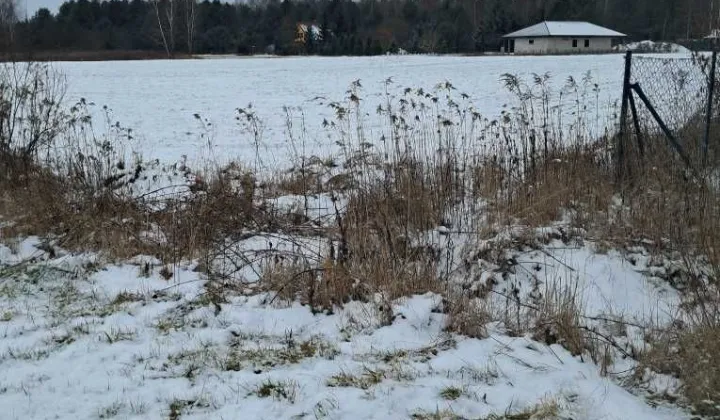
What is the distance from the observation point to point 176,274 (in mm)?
5230

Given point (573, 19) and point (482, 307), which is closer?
point (482, 307)

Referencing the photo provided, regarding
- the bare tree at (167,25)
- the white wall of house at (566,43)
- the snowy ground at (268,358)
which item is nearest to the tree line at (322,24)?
the bare tree at (167,25)

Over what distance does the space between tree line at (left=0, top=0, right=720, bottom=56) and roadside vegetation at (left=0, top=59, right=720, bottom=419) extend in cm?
5088

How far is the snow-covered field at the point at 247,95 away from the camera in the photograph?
43.2ft

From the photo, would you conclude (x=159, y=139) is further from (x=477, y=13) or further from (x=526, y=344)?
(x=477, y=13)

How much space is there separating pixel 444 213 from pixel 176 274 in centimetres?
270

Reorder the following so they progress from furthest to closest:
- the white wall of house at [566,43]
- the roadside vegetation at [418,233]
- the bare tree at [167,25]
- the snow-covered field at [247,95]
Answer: the white wall of house at [566,43] → the bare tree at [167,25] → the snow-covered field at [247,95] → the roadside vegetation at [418,233]

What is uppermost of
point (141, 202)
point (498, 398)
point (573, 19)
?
point (573, 19)

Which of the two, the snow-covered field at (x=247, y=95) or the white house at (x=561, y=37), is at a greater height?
the white house at (x=561, y=37)

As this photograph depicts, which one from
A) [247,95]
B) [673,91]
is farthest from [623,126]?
[247,95]

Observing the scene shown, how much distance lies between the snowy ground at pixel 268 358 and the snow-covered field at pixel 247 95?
3.06m

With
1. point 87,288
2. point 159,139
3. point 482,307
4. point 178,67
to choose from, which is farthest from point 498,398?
point 178,67

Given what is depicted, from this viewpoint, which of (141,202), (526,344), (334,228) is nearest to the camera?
(526,344)

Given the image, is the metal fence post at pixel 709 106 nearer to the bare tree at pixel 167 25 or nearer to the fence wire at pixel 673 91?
the fence wire at pixel 673 91
